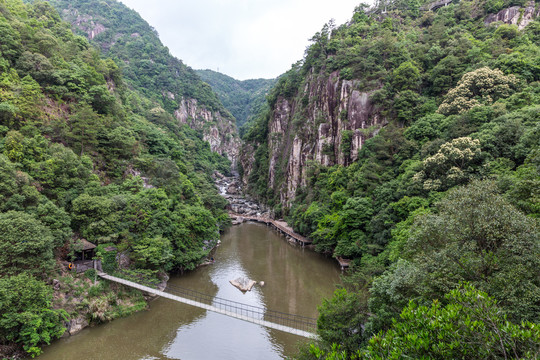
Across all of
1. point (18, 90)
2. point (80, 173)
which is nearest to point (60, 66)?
point (18, 90)

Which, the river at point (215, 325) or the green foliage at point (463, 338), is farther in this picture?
the river at point (215, 325)

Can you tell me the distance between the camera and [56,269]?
1484cm

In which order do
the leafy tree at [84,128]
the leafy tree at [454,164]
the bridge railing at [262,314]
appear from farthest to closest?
the leafy tree at [84,128] < the leafy tree at [454,164] < the bridge railing at [262,314]

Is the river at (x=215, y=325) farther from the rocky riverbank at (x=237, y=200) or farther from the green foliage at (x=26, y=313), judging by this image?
the rocky riverbank at (x=237, y=200)

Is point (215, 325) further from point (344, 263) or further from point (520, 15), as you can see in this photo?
point (520, 15)

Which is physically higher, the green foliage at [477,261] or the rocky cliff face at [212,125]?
the rocky cliff face at [212,125]

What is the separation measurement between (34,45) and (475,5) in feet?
173

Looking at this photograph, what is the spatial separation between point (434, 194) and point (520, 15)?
31.3 metres

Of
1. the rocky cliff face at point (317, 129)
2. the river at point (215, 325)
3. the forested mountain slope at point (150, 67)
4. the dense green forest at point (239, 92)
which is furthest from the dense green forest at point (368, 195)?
the dense green forest at point (239, 92)

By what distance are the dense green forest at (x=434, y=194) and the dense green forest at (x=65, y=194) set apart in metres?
12.7

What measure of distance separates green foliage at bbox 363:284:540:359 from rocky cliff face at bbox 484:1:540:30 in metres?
42.4

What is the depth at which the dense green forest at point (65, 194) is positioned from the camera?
12.4 m

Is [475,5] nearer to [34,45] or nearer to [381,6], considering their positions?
[381,6]

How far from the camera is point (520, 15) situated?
1236 inches
